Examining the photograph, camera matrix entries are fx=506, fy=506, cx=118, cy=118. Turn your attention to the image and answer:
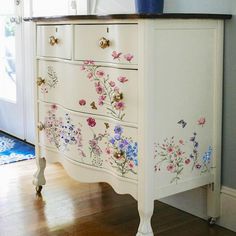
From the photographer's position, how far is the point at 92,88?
2.22 metres

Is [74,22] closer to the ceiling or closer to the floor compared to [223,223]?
closer to the ceiling

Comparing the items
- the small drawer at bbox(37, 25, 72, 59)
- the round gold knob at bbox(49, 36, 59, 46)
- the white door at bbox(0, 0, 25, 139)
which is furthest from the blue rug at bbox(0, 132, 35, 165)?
the round gold knob at bbox(49, 36, 59, 46)

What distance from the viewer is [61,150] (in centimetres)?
254

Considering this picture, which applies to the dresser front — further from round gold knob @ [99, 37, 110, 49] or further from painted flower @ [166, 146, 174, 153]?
painted flower @ [166, 146, 174, 153]

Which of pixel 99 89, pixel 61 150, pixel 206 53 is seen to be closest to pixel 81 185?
pixel 61 150

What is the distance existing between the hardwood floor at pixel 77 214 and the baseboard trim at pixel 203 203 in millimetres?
32

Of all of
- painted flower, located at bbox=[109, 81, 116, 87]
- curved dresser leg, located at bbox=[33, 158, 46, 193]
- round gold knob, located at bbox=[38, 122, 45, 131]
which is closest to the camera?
painted flower, located at bbox=[109, 81, 116, 87]

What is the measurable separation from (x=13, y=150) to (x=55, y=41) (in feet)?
4.93


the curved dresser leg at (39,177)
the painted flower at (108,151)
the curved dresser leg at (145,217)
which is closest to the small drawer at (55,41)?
the painted flower at (108,151)

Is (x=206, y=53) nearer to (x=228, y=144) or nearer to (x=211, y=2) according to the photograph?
(x=211, y=2)

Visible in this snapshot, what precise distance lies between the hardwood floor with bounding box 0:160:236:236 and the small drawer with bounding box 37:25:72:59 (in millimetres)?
770

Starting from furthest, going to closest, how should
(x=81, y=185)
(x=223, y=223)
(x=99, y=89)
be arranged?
(x=81, y=185) → (x=223, y=223) → (x=99, y=89)

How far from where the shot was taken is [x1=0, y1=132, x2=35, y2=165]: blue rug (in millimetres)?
3523

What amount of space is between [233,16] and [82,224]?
45.9 inches
